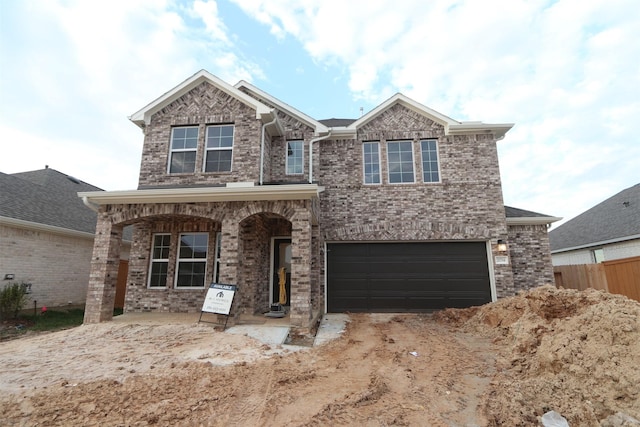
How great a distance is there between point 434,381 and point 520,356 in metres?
1.81

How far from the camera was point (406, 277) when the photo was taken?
9.34m

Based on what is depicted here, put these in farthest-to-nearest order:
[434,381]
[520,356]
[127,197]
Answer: [127,197]
[520,356]
[434,381]

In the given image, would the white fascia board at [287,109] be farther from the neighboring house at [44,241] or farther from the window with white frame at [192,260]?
the neighboring house at [44,241]

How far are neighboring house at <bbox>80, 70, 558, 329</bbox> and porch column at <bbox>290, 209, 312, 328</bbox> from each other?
A: 1.63 meters

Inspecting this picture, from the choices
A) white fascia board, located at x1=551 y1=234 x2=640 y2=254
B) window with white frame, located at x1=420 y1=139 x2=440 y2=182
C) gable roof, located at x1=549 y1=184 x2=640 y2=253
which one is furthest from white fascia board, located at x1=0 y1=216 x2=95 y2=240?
gable roof, located at x1=549 y1=184 x2=640 y2=253

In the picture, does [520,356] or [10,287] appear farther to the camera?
[10,287]

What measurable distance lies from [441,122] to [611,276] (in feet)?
23.4

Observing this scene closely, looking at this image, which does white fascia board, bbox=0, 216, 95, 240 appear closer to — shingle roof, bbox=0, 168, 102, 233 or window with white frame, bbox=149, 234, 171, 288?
shingle roof, bbox=0, 168, 102, 233

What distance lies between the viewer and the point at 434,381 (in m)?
4.18

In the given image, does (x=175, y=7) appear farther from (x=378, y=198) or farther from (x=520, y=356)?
(x=520, y=356)

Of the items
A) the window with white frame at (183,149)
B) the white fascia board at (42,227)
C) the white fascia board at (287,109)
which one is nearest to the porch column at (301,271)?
the white fascia board at (287,109)

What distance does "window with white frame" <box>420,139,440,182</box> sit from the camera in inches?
390

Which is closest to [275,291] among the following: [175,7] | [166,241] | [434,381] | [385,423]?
[166,241]

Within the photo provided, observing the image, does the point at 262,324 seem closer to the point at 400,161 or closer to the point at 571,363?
the point at 571,363
